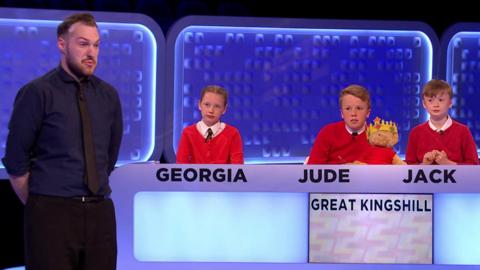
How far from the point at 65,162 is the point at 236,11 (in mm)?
2760

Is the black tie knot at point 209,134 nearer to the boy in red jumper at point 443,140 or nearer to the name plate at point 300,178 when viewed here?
the name plate at point 300,178

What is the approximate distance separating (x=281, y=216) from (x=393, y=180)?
500 mm

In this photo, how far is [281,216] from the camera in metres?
3.19

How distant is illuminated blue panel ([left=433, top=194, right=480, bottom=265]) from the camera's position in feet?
10.5

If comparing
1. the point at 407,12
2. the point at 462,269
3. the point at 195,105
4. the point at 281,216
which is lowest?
the point at 462,269

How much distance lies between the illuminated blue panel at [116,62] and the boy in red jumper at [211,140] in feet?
2.84

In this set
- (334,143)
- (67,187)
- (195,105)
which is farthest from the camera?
(195,105)

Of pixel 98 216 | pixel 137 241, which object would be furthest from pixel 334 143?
pixel 98 216

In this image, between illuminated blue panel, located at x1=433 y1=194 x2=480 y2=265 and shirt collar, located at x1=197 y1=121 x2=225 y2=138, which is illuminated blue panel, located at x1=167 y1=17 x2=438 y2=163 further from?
illuminated blue panel, located at x1=433 y1=194 x2=480 y2=265

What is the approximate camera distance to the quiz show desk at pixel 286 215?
3166 millimetres

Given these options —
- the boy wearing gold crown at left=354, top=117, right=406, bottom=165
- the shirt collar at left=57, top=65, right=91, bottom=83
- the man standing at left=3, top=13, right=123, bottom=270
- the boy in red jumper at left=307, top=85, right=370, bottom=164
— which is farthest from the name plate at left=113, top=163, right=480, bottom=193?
the shirt collar at left=57, top=65, right=91, bottom=83

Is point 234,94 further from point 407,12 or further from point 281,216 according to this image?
point 281,216

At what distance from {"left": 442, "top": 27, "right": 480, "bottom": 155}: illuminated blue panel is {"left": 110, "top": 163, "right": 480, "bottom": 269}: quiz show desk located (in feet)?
6.24

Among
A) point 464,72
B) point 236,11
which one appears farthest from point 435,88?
point 236,11
